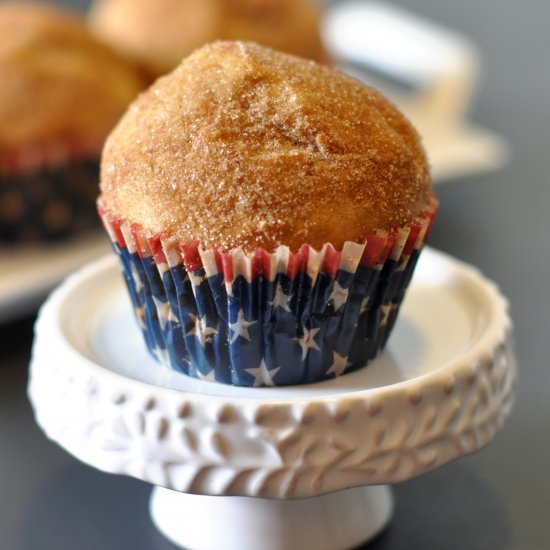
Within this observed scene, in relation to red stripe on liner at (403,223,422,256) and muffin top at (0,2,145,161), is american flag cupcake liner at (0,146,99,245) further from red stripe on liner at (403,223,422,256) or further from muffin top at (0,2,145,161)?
red stripe on liner at (403,223,422,256)

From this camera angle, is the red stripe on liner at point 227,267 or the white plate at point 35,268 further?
the white plate at point 35,268

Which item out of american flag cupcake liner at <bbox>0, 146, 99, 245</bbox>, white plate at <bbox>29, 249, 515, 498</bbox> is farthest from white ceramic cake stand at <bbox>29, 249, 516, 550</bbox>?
american flag cupcake liner at <bbox>0, 146, 99, 245</bbox>

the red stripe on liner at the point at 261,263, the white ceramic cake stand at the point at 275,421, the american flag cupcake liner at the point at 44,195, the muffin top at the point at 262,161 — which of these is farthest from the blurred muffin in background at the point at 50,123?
the red stripe on liner at the point at 261,263

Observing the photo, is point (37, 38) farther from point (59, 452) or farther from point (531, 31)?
point (531, 31)

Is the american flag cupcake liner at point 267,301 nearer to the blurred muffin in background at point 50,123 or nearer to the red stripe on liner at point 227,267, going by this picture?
the red stripe on liner at point 227,267

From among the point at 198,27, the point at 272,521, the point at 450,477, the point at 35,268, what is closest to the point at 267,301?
the point at 272,521

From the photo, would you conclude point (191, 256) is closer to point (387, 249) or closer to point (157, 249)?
point (157, 249)
